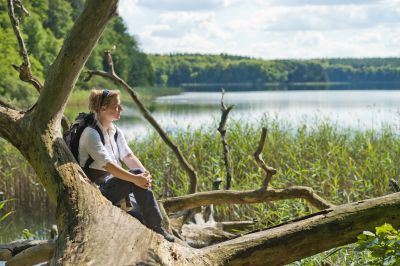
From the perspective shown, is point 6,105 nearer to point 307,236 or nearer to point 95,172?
point 95,172

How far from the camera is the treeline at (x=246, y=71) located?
251 feet

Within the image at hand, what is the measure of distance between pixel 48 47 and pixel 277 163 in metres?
34.7

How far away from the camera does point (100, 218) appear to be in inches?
144

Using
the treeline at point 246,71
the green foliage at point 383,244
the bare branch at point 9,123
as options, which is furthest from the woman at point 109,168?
the treeline at point 246,71

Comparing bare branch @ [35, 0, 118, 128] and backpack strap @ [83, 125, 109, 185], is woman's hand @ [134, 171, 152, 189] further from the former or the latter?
bare branch @ [35, 0, 118, 128]

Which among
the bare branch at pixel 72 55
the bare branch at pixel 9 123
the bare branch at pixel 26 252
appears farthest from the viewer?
the bare branch at pixel 26 252

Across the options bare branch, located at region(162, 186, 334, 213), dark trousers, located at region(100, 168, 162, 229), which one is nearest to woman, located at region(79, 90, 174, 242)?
dark trousers, located at region(100, 168, 162, 229)

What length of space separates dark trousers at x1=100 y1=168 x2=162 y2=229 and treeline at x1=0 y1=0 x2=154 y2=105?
51.0 feet

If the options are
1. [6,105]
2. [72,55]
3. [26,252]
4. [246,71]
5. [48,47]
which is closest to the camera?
[72,55]

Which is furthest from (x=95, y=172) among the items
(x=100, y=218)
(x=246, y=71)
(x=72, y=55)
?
(x=246, y=71)

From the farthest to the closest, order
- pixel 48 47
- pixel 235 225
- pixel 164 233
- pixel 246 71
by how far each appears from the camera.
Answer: pixel 246 71 < pixel 48 47 < pixel 235 225 < pixel 164 233

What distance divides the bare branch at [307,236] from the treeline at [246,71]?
69.7 m

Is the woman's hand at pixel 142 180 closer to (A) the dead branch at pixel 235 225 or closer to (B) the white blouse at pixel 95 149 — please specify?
(B) the white blouse at pixel 95 149

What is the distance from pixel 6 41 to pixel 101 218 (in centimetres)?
2930
